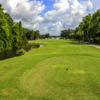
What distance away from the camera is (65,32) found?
187m

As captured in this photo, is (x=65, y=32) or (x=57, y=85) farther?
(x=65, y=32)

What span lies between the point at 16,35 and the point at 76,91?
41308 millimetres

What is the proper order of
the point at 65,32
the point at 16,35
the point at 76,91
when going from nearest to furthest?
the point at 76,91 → the point at 16,35 → the point at 65,32

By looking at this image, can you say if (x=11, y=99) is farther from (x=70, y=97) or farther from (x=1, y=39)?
(x=1, y=39)

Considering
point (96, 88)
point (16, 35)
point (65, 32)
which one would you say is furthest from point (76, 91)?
point (65, 32)

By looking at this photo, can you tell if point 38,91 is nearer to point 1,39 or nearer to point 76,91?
point 76,91

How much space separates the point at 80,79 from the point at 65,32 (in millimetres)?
183708

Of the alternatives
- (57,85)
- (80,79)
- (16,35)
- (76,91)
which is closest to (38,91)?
(57,85)

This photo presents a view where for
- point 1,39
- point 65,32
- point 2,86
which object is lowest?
point 2,86

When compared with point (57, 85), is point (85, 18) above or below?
above

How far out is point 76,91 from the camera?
22.2 ft

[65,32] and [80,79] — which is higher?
[65,32]

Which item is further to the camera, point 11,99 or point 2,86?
point 2,86

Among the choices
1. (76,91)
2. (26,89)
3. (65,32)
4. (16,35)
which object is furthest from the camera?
(65,32)
